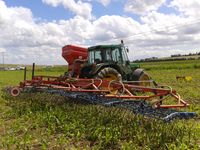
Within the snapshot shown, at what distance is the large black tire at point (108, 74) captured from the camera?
44.9 ft

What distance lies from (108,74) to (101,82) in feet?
10.1

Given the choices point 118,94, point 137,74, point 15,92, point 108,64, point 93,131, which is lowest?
point 93,131

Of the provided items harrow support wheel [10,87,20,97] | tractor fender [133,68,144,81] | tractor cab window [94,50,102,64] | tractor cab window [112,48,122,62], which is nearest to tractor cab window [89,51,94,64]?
tractor cab window [94,50,102,64]

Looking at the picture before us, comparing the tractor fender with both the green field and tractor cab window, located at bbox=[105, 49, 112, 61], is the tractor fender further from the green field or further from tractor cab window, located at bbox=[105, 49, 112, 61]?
the green field

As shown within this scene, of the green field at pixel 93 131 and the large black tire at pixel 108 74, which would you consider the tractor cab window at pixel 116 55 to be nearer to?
the large black tire at pixel 108 74

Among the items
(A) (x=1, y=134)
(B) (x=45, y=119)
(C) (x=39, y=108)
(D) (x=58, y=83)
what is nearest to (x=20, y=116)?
(C) (x=39, y=108)

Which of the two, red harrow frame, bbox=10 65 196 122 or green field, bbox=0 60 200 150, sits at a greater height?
red harrow frame, bbox=10 65 196 122

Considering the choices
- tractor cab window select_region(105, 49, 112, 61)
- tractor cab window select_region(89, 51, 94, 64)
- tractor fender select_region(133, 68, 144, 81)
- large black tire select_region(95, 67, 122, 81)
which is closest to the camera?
large black tire select_region(95, 67, 122, 81)

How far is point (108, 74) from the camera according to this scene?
14.0 metres

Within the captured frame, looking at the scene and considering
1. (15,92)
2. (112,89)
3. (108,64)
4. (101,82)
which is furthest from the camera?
(108,64)

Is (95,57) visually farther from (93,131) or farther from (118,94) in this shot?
(93,131)

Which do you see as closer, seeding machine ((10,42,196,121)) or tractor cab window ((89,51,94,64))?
seeding machine ((10,42,196,121))

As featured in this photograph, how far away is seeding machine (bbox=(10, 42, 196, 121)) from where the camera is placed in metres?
9.02

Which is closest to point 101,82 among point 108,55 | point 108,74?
point 108,74
